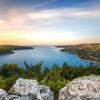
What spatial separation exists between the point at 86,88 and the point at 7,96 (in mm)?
1805

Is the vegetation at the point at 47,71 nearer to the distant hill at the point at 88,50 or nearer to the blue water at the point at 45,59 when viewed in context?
the blue water at the point at 45,59

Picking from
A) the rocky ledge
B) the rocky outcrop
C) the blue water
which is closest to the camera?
the rocky outcrop

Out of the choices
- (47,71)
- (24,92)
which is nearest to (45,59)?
(47,71)

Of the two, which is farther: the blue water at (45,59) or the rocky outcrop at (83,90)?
the blue water at (45,59)

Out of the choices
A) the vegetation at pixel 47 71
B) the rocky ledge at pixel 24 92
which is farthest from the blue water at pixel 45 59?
the rocky ledge at pixel 24 92

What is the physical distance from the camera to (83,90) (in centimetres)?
607

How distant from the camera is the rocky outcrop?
5.99 m

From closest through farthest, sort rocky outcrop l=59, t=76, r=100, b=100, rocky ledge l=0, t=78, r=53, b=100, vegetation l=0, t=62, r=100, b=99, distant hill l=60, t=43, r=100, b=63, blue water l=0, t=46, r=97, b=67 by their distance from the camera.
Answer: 1. rocky outcrop l=59, t=76, r=100, b=100
2. rocky ledge l=0, t=78, r=53, b=100
3. vegetation l=0, t=62, r=100, b=99
4. blue water l=0, t=46, r=97, b=67
5. distant hill l=60, t=43, r=100, b=63

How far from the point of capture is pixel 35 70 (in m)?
15.5

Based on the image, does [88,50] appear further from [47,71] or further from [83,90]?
[83,90]

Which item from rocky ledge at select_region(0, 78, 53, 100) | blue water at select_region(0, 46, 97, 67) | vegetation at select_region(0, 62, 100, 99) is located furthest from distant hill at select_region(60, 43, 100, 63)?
rocky ledge at select_region(0, 78, 53, 100)

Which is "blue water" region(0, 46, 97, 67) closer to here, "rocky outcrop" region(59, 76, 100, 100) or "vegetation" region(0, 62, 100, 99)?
"vegetation" region(0, 62, 100, 99)

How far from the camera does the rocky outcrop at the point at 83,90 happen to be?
599 cm

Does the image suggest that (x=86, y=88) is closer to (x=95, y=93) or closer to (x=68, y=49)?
(x=95, y=93)
